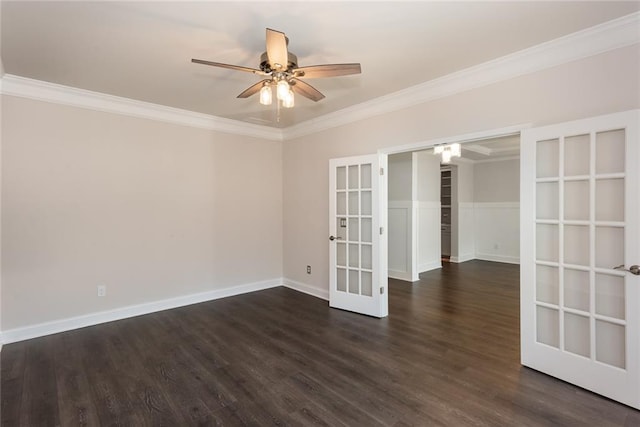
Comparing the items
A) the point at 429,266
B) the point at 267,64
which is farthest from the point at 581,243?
the point at 429,266

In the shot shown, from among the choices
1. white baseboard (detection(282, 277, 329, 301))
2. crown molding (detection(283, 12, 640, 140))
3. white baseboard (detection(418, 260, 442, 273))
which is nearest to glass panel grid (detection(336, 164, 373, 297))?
white baseboard (detection(282, 277, 329, 301))

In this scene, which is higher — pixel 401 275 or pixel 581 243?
pixel 581 243

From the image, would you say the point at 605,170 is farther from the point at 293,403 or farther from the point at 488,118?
the point at 293,403

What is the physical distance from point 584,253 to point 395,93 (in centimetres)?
243

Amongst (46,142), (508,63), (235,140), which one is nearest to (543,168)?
(508,63)

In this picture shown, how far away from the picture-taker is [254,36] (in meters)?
2.41

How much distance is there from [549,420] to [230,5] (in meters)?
3.48

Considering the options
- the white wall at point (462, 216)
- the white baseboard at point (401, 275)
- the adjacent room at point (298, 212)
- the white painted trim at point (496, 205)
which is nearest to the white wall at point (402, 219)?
the white baseboard at point (401, 275)

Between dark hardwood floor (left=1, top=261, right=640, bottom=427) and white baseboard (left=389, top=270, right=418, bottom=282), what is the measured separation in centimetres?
169

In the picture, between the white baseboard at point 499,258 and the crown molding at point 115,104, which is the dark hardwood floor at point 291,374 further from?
the white baseboard at point 499,258

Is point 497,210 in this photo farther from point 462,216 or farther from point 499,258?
point 499,258

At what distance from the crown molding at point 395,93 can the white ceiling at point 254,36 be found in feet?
0.32

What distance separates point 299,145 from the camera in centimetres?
507

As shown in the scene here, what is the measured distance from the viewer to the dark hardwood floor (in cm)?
206
